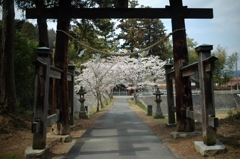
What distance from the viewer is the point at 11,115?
680cm

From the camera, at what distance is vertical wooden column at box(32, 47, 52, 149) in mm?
3836

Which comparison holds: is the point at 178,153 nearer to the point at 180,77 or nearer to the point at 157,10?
the point at 180,77

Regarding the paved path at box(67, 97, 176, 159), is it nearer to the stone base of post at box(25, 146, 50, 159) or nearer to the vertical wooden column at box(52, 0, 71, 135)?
the stone base of post at box(25, 146, 50, 159)

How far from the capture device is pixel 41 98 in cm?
395

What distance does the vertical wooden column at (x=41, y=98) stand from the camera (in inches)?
151

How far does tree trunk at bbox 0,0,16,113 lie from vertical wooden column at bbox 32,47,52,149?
3.80 metres

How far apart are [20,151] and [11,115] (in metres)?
3.10

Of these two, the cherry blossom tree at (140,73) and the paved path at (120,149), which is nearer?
the paved path at (120,149)

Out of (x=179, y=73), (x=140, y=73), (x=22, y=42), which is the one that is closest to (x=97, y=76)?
(x=22, y=42)

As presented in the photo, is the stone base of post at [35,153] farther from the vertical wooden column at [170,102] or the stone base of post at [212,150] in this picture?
the vertical wooden column at [170,102]

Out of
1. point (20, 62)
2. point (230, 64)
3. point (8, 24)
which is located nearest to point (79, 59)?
point (20, 62)

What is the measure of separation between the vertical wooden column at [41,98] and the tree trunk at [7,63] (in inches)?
150

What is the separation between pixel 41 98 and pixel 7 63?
13.7ft

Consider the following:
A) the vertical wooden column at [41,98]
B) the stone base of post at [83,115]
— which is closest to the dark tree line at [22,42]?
the stone base of post at [83,115]
